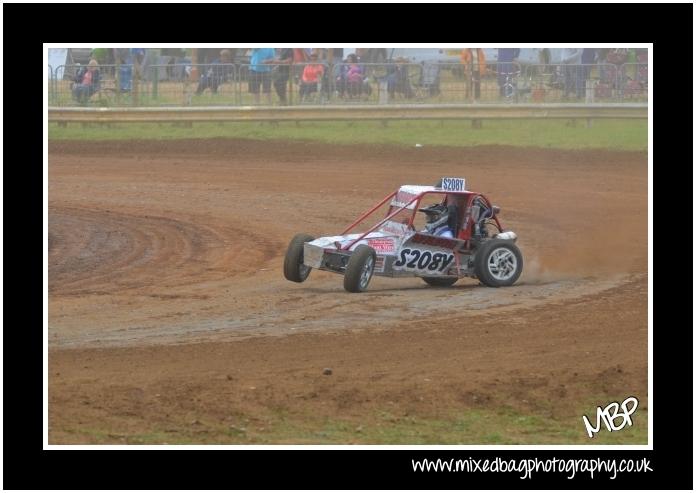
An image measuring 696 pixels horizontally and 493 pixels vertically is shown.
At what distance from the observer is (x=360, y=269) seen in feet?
43.2

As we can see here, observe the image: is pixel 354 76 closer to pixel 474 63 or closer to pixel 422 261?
pixel 474 63

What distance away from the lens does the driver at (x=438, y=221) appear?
13.9m

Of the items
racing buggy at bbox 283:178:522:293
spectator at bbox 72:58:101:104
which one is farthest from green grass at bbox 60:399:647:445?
spectator at bbox 72:58:101:104

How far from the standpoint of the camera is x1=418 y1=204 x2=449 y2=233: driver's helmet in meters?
13.9

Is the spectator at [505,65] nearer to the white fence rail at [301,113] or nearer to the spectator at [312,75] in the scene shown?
the white fence rail at [301,113]

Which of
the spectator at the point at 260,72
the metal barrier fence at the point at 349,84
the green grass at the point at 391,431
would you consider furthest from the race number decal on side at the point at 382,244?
the spectator at the point at 260,72

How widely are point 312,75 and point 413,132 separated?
2.88m

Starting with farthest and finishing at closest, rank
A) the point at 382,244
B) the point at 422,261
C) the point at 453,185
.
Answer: the point at 453,185
the point at 422,261
the point at 382,244

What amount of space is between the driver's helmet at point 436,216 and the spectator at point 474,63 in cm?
1250

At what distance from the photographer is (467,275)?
1388 cm

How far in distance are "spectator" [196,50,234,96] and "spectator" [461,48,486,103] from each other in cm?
516

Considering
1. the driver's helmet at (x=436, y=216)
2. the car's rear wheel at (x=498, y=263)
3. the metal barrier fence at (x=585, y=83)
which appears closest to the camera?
the car's rear wheel at (x=498, y=263)

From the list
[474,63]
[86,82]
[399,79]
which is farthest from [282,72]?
[86,82]

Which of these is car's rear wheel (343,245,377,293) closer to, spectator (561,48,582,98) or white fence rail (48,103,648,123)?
spectator (561,48,582,98)
